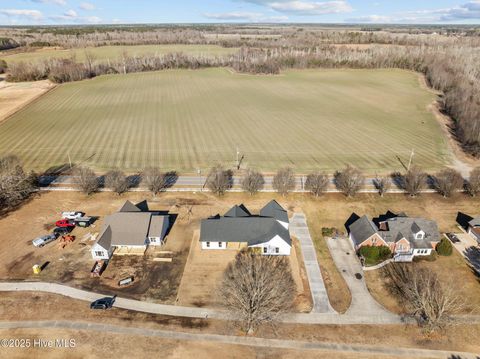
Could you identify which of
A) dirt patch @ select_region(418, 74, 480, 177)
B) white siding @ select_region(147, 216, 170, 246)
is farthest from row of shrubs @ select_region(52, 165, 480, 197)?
dirt patch @ select_region(418, 74, 480, 177)

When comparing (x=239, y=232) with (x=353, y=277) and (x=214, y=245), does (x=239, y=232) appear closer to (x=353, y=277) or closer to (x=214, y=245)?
(x=214, y=245)

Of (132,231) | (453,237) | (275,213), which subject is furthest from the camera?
(275,213)

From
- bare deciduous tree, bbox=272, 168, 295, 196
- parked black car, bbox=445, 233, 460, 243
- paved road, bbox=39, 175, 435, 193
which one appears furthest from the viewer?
paved road, bbox=39, 175, 435, 193

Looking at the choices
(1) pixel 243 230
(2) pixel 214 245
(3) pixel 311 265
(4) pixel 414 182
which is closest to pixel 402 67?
(4) pixel 414 182

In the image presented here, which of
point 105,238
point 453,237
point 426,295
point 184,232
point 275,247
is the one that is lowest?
point 184,232

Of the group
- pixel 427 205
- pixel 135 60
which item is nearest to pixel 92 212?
pixel 427 205

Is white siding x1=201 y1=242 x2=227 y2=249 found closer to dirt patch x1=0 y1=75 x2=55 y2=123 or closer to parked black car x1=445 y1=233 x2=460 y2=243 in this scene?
parked black car x1=445 y1=233 x2=460 y2=243
